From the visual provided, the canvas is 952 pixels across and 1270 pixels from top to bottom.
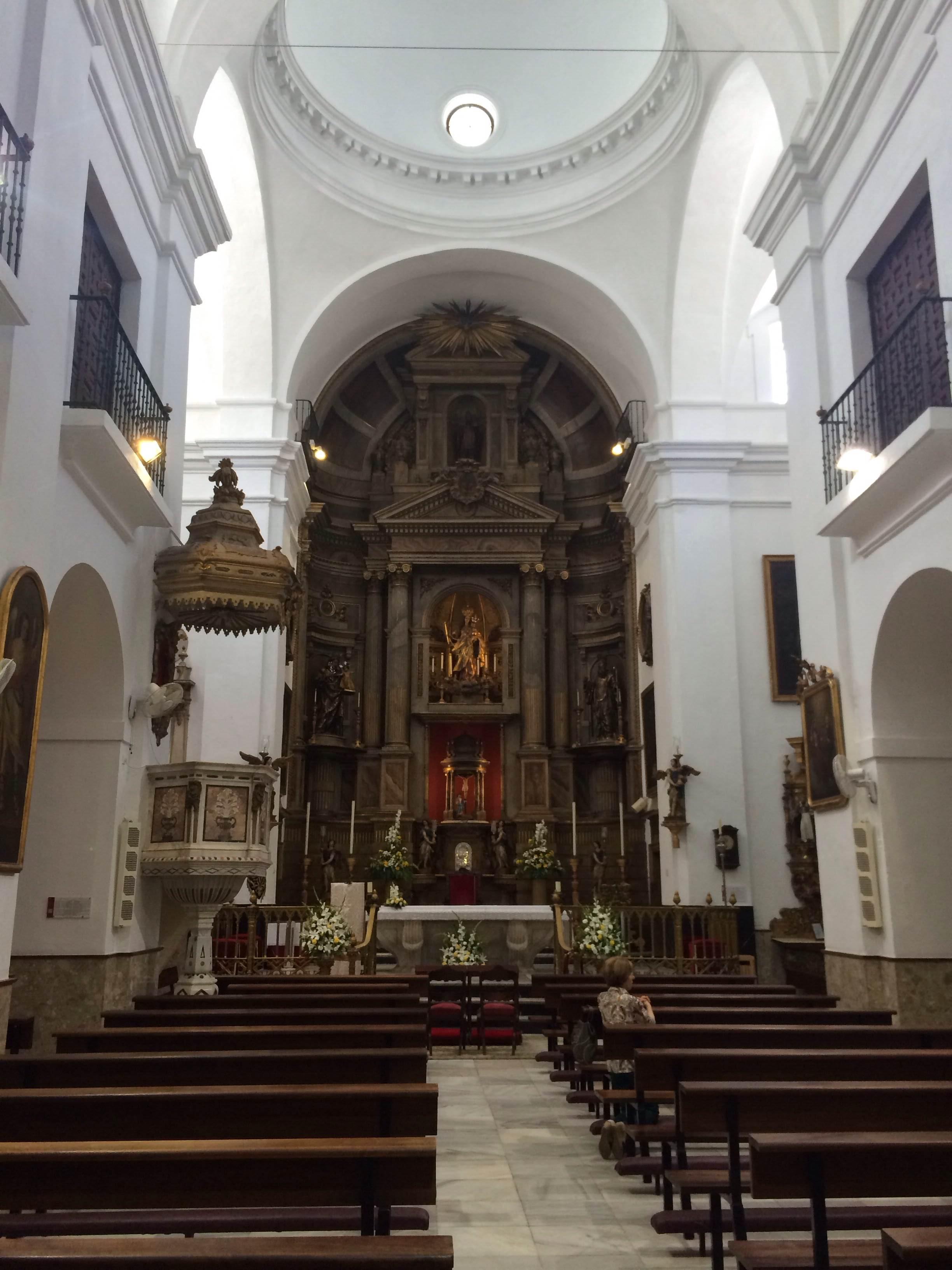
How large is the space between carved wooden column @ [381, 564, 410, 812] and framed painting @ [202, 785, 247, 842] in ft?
31.1

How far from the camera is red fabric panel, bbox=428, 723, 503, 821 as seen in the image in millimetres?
19422

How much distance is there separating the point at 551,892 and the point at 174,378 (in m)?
10.8

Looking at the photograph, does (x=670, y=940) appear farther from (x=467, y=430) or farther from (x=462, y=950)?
(x=467, y=430)

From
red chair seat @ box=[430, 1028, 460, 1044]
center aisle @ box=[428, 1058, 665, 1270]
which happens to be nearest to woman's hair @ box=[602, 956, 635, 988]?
center aisle @ box=[428, 1058, 665, 1270]

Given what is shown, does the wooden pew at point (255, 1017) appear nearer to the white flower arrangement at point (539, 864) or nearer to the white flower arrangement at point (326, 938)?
the white flower arrangement at point (326, 938)

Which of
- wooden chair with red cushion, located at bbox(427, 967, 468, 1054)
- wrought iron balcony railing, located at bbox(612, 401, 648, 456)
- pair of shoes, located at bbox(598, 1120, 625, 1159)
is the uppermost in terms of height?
wrought iron balcony railing, located at bbox(612, 401, 648, 456)

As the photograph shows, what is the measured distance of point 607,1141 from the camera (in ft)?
19.7

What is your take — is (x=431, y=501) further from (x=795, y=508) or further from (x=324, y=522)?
(x=795, y=508)

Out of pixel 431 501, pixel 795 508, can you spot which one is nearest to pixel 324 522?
pixel 431 501

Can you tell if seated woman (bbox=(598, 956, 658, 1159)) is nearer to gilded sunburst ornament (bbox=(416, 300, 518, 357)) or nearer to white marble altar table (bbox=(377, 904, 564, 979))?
white marble altar table (bbox=(377, 904, 564, 979))

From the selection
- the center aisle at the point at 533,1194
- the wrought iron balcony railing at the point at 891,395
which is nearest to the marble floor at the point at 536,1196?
the center aisle at the point at 533,1194

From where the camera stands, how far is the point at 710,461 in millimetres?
16375

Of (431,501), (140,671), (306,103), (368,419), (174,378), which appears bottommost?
(140,671)

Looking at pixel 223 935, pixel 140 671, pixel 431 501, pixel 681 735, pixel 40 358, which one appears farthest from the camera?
pixel 431 501
